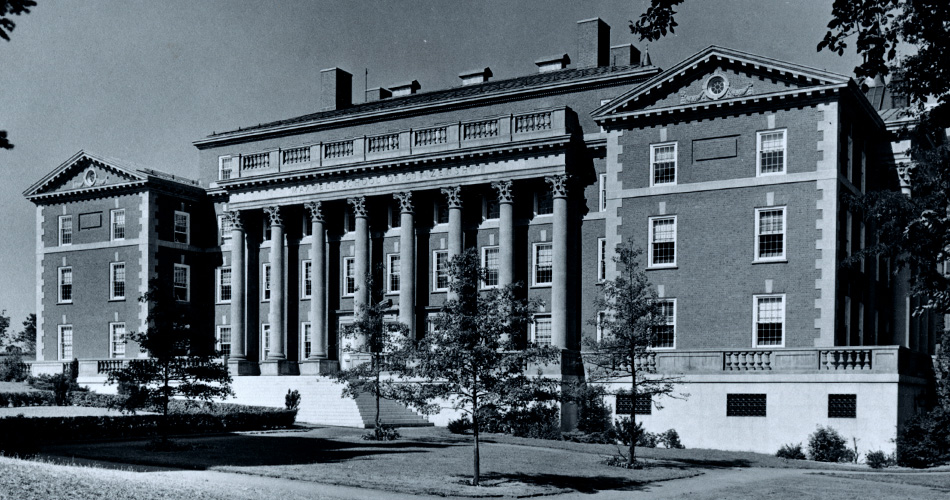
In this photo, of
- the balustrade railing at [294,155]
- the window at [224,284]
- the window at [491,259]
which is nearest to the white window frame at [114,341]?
the window at [224,284]

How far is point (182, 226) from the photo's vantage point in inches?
2366

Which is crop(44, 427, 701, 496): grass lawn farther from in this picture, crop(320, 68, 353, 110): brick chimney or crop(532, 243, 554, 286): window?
crop(320, 68, 353, 110): brick chimney

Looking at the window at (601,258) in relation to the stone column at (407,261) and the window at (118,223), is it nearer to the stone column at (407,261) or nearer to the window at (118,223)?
the stone column at (407,261)

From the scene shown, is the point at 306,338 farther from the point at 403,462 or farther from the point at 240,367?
the point at 403,462

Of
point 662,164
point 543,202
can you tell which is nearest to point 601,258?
point 543,202

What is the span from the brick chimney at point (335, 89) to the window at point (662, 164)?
85.5 feet

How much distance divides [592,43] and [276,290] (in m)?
20.4

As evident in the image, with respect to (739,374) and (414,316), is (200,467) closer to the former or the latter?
(739,374)

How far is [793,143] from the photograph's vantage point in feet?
132

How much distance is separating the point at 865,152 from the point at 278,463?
28.6 meters

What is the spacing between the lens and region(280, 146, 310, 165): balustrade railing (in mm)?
53938

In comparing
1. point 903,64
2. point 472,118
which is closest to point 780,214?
point 472,118

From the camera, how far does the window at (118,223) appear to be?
59066 mm

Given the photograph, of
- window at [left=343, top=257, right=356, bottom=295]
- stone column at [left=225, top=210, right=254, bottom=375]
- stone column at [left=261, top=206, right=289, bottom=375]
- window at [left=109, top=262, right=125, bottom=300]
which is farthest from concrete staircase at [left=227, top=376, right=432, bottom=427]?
window at [left=109, top=262, right=125, bottom=300]
